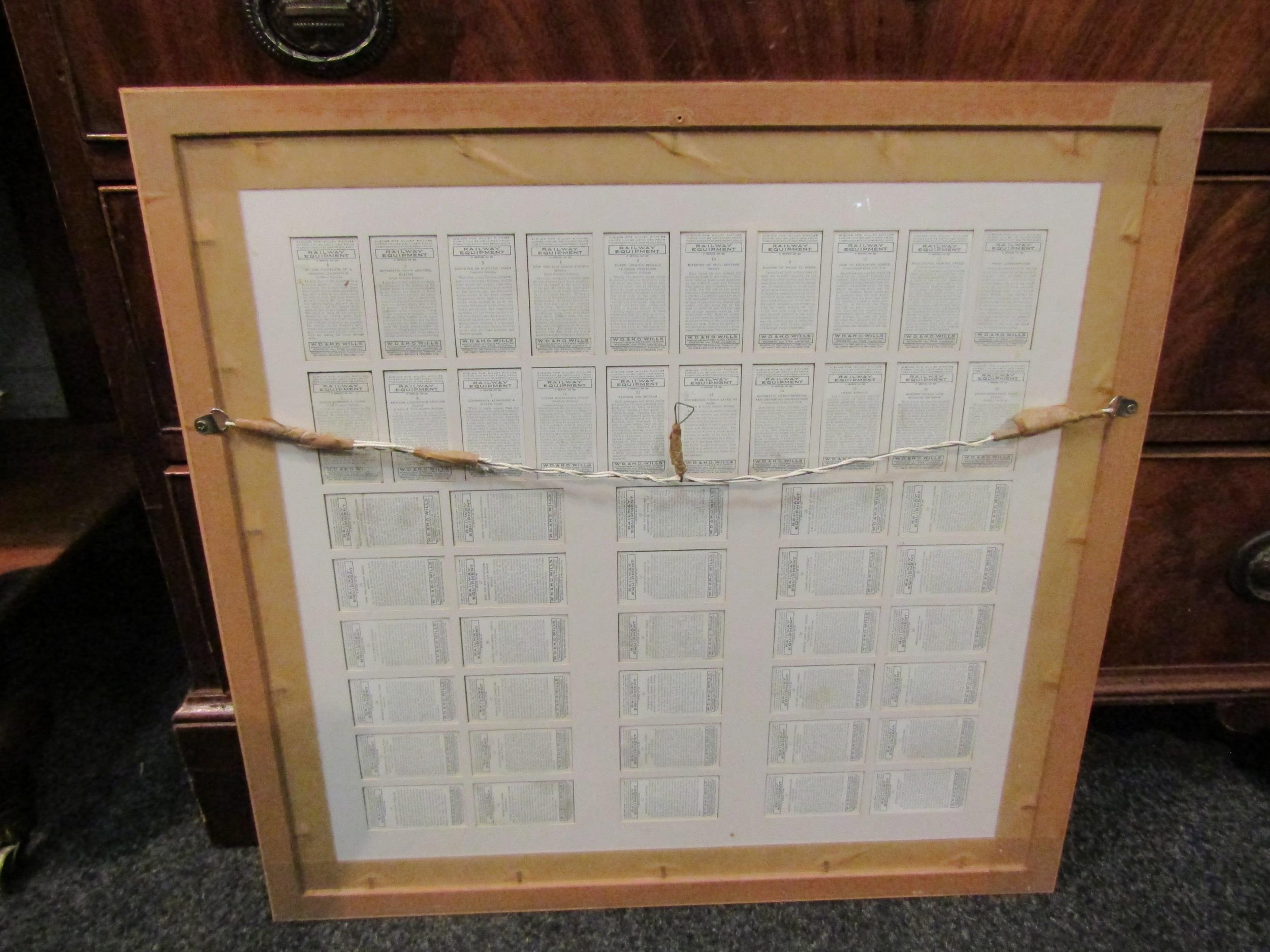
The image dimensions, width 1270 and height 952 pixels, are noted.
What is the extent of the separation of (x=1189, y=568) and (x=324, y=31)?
0.85m

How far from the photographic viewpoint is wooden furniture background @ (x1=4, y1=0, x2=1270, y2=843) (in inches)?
20.6

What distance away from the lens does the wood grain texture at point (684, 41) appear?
52 centimetres

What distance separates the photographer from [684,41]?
1.75ft

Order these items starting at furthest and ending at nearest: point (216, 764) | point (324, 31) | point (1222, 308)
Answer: point (216, 764) < point (1222, 308) < point (324, 31)

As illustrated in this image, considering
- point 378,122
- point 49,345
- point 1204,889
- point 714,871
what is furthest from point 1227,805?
point 49,345

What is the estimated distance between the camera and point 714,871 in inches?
28.1

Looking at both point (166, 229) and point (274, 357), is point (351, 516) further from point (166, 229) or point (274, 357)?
point (166, 229)

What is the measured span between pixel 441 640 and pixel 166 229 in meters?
0.37

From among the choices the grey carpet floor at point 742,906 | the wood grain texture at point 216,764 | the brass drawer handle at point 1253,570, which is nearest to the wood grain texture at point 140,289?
the wood grain texture at point 216,764

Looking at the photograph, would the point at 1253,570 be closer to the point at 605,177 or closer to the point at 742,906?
the point at 742,906

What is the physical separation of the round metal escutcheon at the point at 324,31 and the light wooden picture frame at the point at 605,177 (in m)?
0.03

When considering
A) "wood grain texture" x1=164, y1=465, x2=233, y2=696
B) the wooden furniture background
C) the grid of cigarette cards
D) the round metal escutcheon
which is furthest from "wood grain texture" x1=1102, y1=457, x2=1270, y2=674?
"wood grain texture" x1=164, y1=465, x2=233, y2=696

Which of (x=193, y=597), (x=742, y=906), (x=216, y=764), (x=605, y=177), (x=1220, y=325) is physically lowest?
(x=742, y=906)

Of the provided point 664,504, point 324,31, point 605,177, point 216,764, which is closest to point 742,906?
point 664,504
